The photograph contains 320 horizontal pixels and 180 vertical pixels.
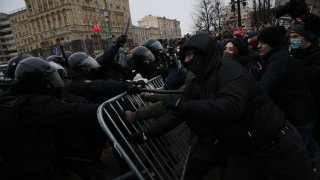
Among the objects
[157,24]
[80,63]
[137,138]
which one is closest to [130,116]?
[137,138]

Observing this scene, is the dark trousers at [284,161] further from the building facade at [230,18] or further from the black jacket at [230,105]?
the building facade at [230,18]

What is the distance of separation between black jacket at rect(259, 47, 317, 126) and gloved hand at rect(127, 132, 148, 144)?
1.34 meters

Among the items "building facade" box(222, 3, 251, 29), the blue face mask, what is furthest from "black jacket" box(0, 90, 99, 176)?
"building facade" box(222, 3, 251, 29)

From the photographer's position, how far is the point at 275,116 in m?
2.37

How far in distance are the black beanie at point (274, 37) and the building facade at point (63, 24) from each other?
238ft

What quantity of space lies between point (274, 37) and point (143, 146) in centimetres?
183

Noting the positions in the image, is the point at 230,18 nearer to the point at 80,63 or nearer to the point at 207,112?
the point at 80,63

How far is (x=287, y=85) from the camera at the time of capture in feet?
10.7

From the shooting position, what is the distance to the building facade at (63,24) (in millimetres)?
84694

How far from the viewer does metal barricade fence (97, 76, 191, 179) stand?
281 centimetres

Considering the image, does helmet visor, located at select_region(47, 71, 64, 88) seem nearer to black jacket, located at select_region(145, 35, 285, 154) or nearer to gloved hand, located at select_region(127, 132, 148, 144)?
gloved hand, located at select_region(127, 132, 148, 144)

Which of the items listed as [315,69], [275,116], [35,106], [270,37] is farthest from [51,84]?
[315,69]

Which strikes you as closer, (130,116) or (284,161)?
(284,161)

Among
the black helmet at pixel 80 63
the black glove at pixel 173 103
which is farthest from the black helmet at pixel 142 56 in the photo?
the black glove at pixel 173 103
